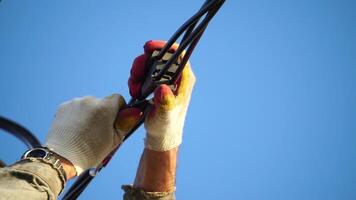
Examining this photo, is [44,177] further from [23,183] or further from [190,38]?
[190,38]

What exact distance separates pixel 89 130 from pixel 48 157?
0.80ft

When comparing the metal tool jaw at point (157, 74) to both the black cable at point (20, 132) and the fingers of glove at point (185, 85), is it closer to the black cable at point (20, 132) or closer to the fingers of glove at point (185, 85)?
the fingers of glove at point (185, 85)

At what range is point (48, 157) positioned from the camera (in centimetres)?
126

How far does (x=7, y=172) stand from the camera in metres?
1.10

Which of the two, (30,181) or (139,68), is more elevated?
(139,68)

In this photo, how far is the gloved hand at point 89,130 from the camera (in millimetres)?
1407

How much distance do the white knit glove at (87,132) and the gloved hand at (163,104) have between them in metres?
0.14

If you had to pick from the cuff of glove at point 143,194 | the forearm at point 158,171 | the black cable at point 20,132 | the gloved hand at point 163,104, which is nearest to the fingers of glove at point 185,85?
the gloved hand at point 163,104

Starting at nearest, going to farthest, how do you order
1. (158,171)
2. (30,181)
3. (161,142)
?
(30,181) → (161,142) → (158,171)

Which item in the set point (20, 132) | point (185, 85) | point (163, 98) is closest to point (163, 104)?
point (163, 98)

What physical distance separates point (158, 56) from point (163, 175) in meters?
0.72

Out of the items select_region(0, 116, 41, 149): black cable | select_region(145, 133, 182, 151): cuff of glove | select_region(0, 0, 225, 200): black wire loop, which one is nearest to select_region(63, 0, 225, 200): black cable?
select_region(0, 0, 225, 200): black wire loop

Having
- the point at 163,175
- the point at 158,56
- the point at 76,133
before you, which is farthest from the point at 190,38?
the point at 163,175

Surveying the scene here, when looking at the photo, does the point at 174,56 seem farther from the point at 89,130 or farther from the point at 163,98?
the point at 89,130
